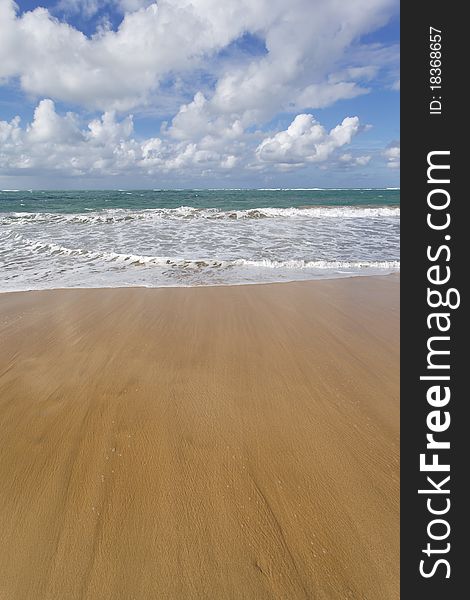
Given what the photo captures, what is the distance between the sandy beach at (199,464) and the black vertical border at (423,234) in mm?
517

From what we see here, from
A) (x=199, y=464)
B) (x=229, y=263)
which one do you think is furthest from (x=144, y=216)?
(x=199, y=464)

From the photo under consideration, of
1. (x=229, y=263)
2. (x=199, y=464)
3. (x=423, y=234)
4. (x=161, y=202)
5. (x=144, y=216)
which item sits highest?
(x=161, y=202)

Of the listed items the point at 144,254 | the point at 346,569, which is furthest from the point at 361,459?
the point at 144,254

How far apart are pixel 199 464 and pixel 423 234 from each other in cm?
159

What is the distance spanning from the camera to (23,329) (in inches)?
159

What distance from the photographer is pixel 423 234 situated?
4.24 feet

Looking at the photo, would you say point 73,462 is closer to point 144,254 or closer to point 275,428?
point 275,428

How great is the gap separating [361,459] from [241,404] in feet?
2.84

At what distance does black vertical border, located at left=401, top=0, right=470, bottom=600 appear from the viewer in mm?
1175

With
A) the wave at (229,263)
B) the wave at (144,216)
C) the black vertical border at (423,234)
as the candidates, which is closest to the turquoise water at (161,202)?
the wave at (144,216)

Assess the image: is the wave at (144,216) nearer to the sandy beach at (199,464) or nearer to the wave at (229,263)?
the wave at (229,263)

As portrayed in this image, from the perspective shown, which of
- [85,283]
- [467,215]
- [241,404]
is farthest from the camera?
[85,283]

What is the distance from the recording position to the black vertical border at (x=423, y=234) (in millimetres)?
1175

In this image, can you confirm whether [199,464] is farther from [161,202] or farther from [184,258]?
[161,202]
